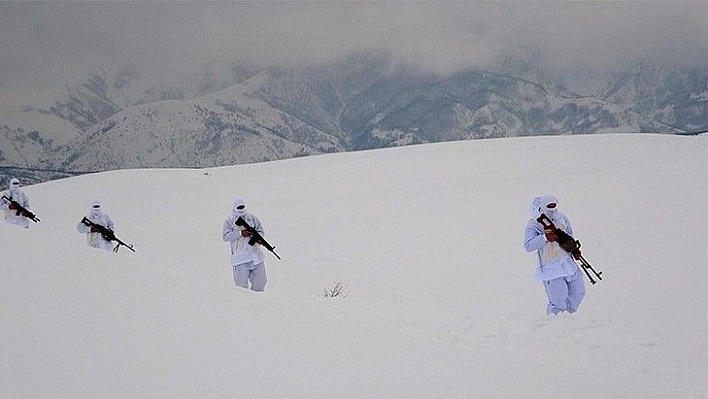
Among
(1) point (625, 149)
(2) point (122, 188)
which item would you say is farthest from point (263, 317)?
(2) point (122, 188)

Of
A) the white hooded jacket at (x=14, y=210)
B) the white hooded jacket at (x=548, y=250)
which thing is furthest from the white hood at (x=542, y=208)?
the white hooded jacket at (x=14, y=210)

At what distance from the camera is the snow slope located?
10.5ft

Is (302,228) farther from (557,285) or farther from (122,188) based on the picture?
(122,188)

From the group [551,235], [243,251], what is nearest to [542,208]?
[551,235]

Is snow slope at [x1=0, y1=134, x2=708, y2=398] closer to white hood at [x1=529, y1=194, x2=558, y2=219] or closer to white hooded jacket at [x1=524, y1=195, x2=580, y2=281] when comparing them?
white hooded jacket at [x1=524, y1=195, x2=580, y2=281]

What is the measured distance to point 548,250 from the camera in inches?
272

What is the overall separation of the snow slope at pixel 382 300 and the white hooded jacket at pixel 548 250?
1.59 feet

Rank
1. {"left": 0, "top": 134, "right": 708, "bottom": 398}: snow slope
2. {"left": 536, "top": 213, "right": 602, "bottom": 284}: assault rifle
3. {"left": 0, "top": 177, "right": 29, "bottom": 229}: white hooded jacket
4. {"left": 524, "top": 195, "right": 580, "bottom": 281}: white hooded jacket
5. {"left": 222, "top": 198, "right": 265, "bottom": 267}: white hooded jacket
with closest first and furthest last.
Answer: {"left": 0, "top": 134, "right": 708, "bottom": 398}: snow slope < {"left": 536, "top": 213, "right": 602, "bottom": 284}: assault rifle < {"left": 524, "top": 195, "right": 580, "bottom": 281}: white hooded jacket < {"left": 222, "top": 198, "right": 265, "bottom": 267}: white hooded jacket < {"left": 0, "top": 177, "right": 29, "bottom": 229}: white hooded jacket

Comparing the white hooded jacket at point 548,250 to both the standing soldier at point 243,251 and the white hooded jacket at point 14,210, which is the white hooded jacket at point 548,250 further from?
the white hooded jacket at point 14,210

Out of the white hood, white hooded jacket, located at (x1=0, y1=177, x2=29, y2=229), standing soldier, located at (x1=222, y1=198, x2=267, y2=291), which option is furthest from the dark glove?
white hooded jacket, located at (x1=0, y1=177, x2=29, y2=229)

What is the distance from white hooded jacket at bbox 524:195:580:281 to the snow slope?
49 cm

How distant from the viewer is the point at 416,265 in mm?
12398

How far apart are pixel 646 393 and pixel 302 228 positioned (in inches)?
543

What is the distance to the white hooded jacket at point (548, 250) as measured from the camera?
684 centimetres
